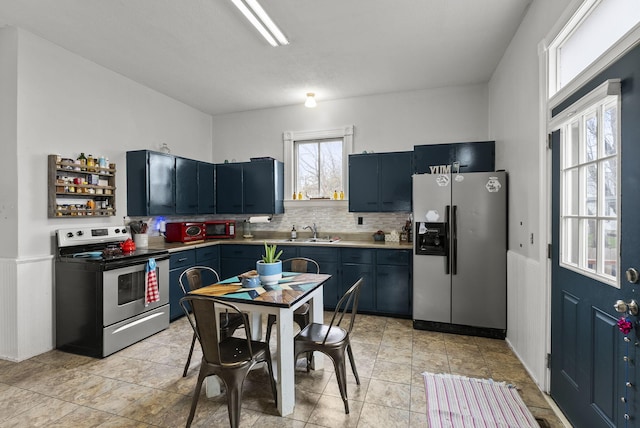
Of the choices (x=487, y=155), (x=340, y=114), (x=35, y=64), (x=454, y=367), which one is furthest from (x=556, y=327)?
(x=35, y=64)

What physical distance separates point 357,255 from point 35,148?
11.9 feet

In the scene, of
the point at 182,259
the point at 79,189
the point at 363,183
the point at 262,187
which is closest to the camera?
the point at 79,189

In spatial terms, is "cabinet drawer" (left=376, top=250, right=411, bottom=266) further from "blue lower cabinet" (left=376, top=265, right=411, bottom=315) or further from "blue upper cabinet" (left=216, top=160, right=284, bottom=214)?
"blue upper cabinet" (left=216, top=160, right=284, bottom=214)

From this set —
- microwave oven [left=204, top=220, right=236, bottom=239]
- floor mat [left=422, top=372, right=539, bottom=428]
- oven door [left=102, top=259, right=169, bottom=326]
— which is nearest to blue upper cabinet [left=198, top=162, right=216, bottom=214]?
microwave oven [left=204, top=220, right=236, bottom=239]

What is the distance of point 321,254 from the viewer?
4.34 metres

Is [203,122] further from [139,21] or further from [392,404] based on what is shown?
[392,404]

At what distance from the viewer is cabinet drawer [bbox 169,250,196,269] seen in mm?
3973

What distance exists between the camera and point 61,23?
2.86 meters

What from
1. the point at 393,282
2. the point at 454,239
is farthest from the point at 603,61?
the point at 393,282

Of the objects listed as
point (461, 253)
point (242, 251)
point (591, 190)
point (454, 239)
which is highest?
point (591, 190)

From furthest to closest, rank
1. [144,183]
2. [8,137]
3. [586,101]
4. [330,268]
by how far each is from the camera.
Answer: [330,268] → [144,183] → [8,137] → [586,101]

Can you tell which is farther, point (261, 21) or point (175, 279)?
point (175, 279)

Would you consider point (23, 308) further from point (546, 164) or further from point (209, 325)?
point (546, 164)

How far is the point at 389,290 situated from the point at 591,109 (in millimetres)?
2829
